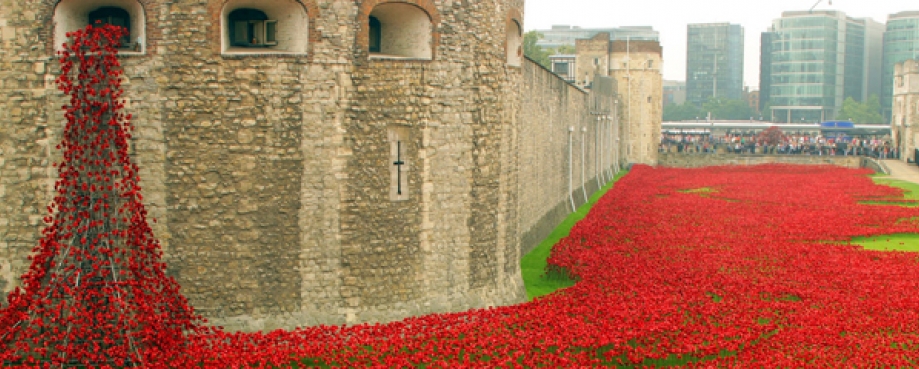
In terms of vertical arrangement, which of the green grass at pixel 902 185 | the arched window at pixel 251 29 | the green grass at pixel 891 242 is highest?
the arched window at pixel 251 29

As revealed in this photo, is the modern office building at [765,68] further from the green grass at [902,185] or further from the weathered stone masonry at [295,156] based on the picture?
the weathered stone masonry at [295,156]

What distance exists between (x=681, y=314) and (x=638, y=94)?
53450 millimetres

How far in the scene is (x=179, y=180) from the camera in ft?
44.7

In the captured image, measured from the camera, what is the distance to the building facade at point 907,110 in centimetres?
6688

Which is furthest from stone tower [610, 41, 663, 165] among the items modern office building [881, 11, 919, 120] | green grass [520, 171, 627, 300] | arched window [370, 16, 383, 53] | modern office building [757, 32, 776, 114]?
modern office building [757, 32, 776, 114]

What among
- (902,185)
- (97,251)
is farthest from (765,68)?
(97,251)

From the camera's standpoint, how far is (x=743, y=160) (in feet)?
221

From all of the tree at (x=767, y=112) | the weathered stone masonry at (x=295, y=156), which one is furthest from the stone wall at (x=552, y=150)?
the tree at (x=767, y=112)

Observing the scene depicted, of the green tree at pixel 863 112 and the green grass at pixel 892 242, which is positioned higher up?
the green tree at pixel 863 112

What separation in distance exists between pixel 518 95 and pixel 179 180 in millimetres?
6484

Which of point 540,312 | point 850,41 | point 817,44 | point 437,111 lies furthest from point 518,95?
point 850,41

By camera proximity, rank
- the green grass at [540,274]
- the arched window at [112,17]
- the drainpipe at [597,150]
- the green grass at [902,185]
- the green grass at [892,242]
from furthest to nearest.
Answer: the drainpipe at [597,150] → the green grass at [902,185] → the green grass at [892,242] → the green grass at [540,274] → the arched window at [112,17]

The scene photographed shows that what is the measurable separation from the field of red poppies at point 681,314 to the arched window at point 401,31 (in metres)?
3.92

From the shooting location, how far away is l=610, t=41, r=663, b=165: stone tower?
6769 cm
